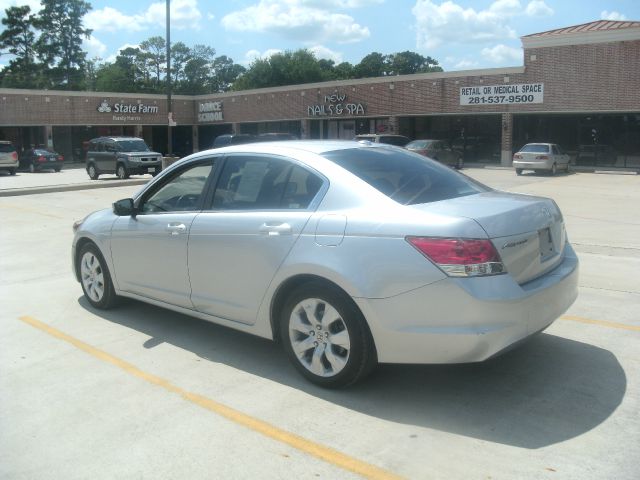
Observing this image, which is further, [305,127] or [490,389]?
[305,127]

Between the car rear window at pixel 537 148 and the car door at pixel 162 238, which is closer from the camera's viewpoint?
the car door at pixel 162 238

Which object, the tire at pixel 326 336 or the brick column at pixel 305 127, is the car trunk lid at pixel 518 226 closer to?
the tire at pixel 326 336

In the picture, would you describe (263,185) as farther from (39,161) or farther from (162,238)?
(39,161)

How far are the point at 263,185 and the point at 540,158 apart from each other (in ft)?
86.2

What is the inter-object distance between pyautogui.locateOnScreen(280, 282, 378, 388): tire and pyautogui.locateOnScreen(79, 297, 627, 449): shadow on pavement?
158 mm

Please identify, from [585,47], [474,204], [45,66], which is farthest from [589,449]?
[45,66]

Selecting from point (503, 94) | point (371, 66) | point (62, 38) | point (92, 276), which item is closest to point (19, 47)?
point (62, 38)

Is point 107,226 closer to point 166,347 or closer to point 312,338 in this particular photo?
point 166,347

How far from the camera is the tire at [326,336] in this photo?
390cm

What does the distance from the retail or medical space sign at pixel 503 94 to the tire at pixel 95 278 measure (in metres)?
30.5

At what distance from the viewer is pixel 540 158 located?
93.5 feet

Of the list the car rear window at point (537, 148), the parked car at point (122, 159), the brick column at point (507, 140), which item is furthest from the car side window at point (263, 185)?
the brick column at point (507, 140)

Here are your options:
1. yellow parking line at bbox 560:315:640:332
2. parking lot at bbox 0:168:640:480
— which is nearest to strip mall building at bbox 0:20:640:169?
parking lot at bbox 0:168:640:480

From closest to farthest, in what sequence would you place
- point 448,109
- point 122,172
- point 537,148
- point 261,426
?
point 261,426, point 122,172, point 537,148, point 448,109
